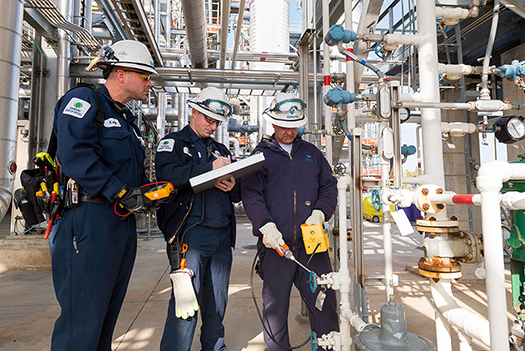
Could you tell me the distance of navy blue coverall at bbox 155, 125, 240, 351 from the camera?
77.0 inches

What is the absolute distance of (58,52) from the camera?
16.7 feet

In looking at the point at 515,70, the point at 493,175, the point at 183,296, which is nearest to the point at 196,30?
the point at 183,296

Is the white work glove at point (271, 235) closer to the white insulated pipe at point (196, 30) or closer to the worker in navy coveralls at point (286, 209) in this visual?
the worker in navy coveralls at point (286, 209)

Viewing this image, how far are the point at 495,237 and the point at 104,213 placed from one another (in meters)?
1.62

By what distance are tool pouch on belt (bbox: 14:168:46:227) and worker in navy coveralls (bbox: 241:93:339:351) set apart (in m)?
1.14

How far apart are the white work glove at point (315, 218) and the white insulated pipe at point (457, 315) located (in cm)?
73

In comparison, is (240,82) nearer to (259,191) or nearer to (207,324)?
(259,191)

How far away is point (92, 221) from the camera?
62.8 inches

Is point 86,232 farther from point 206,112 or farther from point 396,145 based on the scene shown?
point 396,145

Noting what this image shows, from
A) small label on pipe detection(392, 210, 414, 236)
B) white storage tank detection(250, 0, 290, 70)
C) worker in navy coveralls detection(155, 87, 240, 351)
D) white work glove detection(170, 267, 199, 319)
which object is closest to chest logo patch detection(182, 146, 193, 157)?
worker in navy coveralls detection(155, 87, 240, 351)

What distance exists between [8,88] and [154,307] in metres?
2.42

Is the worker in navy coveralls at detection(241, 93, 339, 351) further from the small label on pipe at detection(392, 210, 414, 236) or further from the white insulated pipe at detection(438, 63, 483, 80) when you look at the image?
the white insulated pipe at detection(438, 63, 483, 80)

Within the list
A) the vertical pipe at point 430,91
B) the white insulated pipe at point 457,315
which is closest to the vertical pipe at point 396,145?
the vertical pipe at point 430,91

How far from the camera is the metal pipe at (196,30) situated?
12.2ft
